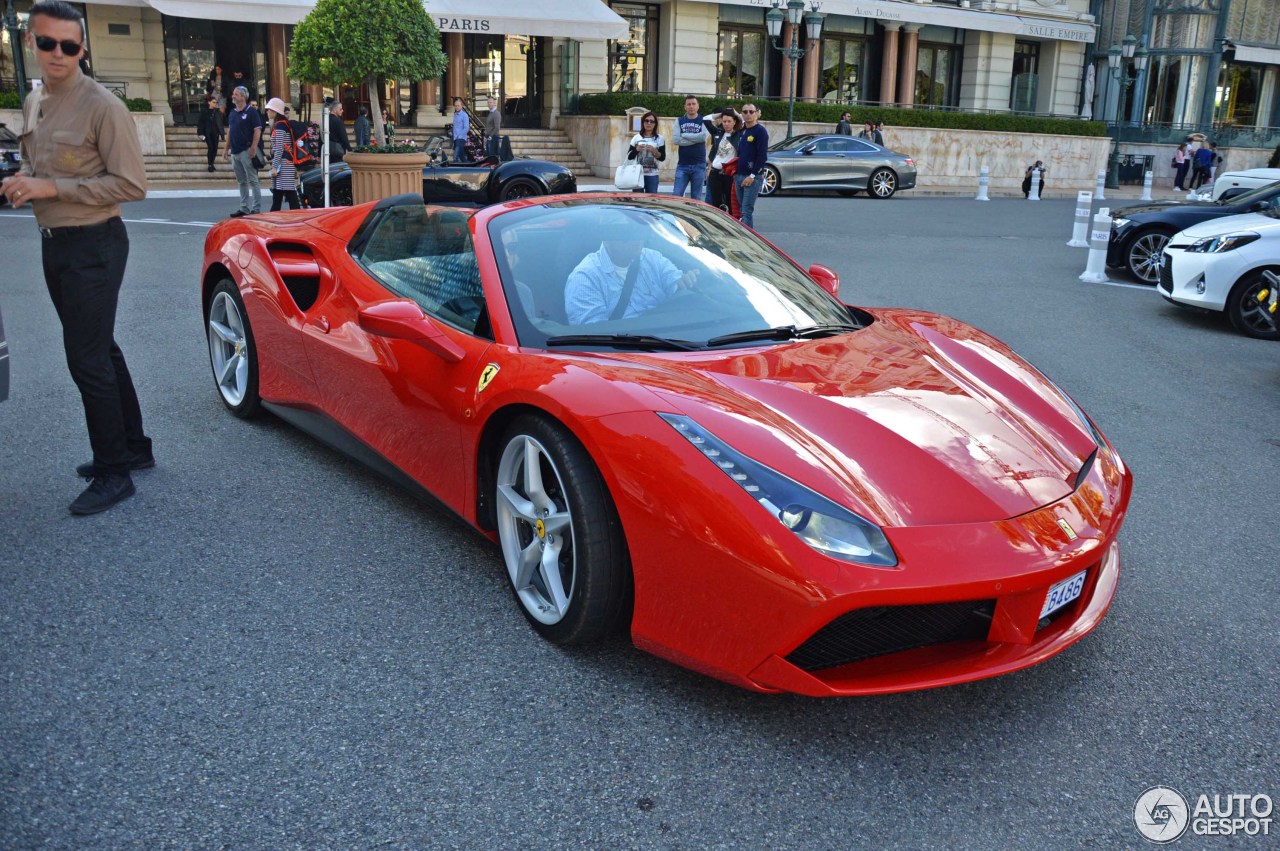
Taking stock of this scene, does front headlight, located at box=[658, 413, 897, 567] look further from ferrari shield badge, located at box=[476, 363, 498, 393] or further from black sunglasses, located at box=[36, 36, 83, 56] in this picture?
black sunglasses, located at box=[36, 36, 83, 56]

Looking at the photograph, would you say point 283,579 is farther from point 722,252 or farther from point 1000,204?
point 1000,204

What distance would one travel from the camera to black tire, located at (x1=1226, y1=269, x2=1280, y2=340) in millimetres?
8688

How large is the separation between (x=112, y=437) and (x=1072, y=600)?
3491mm

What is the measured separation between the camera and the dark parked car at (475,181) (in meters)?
14.4

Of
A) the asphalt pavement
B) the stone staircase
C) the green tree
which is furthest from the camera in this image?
the stone staircase

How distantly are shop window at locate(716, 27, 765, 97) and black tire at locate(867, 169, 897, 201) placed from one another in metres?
11.2

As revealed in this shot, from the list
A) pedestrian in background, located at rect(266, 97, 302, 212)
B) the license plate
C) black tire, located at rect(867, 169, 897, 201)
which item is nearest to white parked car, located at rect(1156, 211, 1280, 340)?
the license plate

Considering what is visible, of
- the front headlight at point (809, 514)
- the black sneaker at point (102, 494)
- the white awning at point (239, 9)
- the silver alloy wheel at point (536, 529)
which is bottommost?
the black sneaker at point (102, 494)

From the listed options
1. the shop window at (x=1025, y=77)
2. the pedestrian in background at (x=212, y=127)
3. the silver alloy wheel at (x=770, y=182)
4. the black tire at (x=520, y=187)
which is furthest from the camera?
the shop window at (x=1025, y=77)

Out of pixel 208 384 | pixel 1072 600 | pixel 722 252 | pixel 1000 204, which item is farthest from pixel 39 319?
pixel 1000 204

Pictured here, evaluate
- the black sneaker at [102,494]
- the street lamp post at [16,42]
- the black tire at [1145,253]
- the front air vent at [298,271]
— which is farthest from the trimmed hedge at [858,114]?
the black sneaker at [102,494]

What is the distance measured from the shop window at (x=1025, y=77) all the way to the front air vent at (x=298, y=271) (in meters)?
40.9

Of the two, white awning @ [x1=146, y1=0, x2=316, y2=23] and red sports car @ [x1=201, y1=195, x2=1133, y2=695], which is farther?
white awning @ [x1=146, y1=0, x2=316, y2=23]

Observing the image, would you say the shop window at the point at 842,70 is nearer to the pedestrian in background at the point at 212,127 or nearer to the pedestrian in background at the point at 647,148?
the pedestrian in background at the point at 212,127
